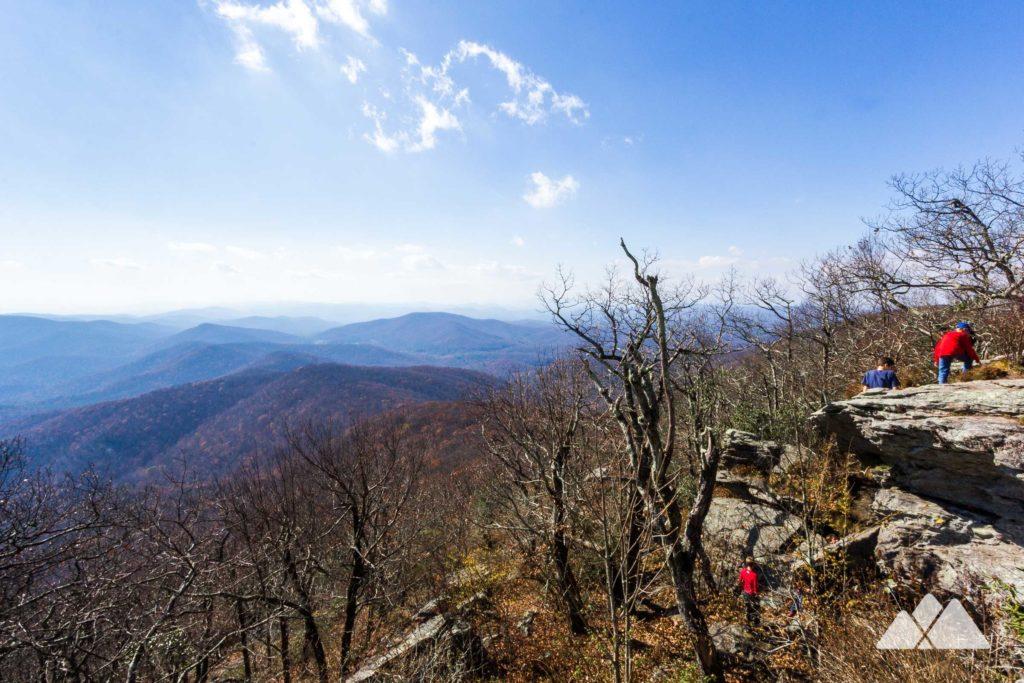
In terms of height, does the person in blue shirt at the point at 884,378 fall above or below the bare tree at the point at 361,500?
above

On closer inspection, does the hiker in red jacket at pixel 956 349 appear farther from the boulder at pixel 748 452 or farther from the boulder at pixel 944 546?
the boulder at pixel 748 452

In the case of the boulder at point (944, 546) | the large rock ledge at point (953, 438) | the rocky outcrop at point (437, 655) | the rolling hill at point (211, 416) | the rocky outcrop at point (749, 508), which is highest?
the large rock ledge at point (953, 438)

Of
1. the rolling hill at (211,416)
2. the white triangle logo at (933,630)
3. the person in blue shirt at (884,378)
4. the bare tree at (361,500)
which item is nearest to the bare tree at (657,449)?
the white triangle logo at (933,630)

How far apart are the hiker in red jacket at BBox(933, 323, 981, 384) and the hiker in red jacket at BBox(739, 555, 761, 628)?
7.34 meters

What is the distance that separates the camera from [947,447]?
8000 mm

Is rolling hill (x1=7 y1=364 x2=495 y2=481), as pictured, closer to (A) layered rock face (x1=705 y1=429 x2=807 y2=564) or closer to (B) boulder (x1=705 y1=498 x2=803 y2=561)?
(A) layered rock face (x1=705 y1=429 x2=807 y2=564)

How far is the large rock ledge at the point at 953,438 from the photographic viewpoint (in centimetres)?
743

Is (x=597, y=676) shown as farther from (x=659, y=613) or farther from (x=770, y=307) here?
(x=770, y=307)

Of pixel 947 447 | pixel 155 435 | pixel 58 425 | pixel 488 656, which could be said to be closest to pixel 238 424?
pixel 155 435

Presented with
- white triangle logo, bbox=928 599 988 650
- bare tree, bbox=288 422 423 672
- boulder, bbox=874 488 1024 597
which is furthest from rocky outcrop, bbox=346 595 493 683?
boulder, bbox=874 488 1024 597

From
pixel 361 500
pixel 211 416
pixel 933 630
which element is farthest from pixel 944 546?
pixel 211 416

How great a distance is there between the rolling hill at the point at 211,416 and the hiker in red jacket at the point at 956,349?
125885 millimetres

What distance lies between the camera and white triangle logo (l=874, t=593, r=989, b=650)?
6.56 metres

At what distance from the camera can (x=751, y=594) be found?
10.2 meters
